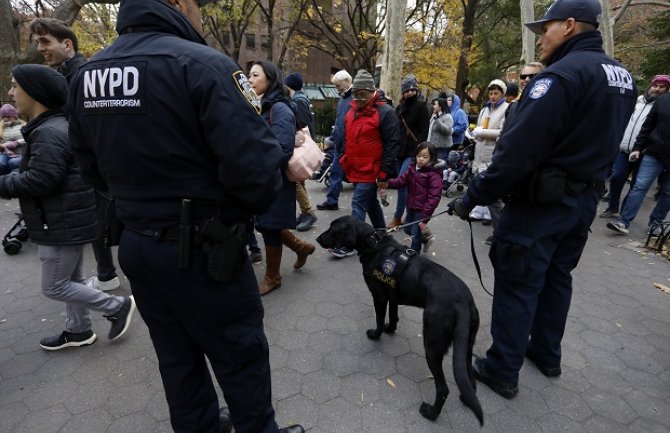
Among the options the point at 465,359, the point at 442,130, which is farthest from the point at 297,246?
the point at 442,130

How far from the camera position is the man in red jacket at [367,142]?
13.8ft

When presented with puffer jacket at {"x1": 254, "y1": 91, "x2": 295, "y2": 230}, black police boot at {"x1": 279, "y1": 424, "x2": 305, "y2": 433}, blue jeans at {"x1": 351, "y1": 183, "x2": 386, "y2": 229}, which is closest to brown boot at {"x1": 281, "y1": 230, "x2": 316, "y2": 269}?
puffer jacket at {"x1": 254, "y1": 91, "x2": 295, "y2": 230}

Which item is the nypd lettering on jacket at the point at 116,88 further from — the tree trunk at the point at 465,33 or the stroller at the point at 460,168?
the tree trunk at the point at 465,33

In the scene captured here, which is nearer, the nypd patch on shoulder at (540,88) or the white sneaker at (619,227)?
the nypd patch on shoulder at (540,88)

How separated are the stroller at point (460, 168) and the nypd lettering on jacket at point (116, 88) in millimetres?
6887

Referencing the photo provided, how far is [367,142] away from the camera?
433 cm

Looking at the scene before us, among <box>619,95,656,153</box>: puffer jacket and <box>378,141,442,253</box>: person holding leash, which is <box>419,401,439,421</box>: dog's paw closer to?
<box>378,141,442,253</box>: person holding leash

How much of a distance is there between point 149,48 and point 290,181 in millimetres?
2134

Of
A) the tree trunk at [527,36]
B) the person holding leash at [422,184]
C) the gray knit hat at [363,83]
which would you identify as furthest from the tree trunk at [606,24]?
the gray knit hat at [363,83]

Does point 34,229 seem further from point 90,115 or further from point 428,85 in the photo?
point 428,85

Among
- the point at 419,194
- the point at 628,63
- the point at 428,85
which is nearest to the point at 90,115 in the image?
the point at 419,194

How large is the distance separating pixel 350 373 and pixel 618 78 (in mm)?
2451

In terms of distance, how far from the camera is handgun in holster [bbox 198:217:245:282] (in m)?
1.42

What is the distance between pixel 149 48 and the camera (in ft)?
4.38
